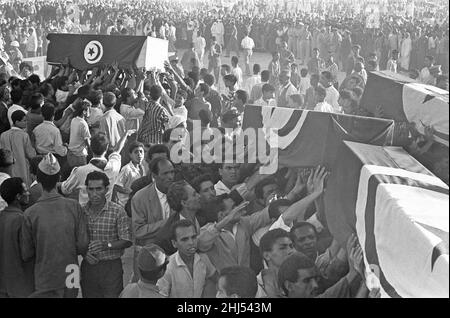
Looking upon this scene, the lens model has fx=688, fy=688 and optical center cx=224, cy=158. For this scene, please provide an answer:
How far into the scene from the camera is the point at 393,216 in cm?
289

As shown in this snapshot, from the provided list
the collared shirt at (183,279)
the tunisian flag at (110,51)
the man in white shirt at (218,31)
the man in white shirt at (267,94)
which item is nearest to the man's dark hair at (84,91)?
the tunisian flag at (110,51)

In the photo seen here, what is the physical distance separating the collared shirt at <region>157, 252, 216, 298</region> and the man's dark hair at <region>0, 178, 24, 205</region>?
3.14 ft

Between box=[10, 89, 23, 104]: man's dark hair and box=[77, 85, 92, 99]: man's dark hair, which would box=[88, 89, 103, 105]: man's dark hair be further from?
box=[10, 89, 23, 104]: man's dark hair

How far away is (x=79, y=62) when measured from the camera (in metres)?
8.74

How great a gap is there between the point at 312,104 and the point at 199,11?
15.5m

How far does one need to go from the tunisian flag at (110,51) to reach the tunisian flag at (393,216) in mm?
4918

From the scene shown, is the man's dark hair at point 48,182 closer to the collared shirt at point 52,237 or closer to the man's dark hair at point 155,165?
the collared shirt at point 52,237

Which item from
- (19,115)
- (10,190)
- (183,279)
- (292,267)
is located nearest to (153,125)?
(19,115)

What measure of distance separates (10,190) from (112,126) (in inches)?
94.8

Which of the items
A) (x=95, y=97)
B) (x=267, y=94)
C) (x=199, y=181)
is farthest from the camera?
(x=267, y=94)

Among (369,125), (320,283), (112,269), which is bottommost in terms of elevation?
(112,269)

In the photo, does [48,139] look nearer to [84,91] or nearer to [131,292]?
[84,91]
